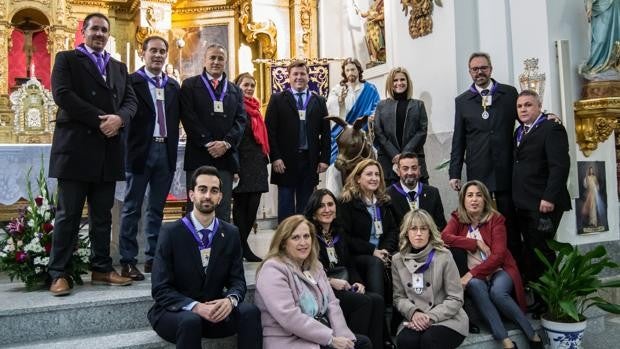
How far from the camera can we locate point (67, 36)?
7.77 metres

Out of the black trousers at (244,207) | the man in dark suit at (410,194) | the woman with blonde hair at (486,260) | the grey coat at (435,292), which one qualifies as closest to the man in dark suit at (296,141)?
the black trousers at (244,207)

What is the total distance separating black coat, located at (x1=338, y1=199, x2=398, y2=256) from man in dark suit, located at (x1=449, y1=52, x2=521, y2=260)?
80cm

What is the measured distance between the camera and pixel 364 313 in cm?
319

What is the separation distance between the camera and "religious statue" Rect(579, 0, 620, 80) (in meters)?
4.77

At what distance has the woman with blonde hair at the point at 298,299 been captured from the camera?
285 centimetres

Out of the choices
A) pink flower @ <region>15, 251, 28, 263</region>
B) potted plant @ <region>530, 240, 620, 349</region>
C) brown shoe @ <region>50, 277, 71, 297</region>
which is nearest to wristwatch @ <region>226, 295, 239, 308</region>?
brown shoe @ <region>50, 277, 71, 297</region>

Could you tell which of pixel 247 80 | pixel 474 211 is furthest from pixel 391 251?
pixel 247 80

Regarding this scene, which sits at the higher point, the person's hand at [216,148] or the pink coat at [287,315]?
the person's hand at [216,148]

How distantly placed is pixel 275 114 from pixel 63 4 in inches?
190

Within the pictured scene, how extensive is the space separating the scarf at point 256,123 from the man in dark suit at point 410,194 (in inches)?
43.8

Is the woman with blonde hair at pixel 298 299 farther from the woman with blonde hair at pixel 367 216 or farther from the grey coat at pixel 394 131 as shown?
the grey coat at pixel 394 131

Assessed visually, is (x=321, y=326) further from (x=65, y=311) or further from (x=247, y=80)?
(x=247, y=80)

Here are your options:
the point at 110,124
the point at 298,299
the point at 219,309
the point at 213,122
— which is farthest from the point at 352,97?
the point at 219,309

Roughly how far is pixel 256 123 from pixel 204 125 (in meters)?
0.60
